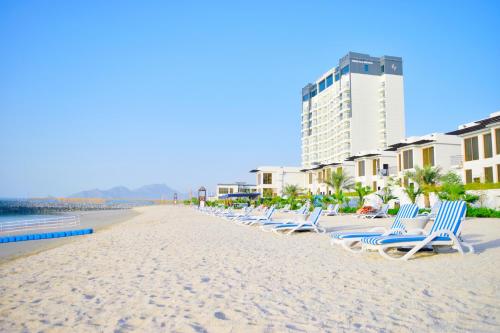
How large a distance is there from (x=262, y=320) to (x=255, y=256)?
151 inches

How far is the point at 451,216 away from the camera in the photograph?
7152 millimetres

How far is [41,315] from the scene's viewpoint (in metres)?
3.88

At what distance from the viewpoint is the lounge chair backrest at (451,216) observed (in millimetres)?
7020

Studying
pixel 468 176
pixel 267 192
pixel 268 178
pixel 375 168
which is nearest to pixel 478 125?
pixel 468 176

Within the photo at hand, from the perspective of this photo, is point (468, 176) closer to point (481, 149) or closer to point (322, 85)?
point (481, 149)

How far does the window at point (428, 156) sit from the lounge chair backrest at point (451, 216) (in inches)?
911

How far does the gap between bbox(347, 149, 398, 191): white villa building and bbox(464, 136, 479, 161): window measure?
8185 mm

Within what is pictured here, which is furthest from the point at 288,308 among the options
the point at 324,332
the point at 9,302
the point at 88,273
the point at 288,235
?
the point at 288,235

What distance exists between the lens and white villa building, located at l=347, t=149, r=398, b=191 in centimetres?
3441

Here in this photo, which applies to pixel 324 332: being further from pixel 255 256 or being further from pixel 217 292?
pixel 255 256

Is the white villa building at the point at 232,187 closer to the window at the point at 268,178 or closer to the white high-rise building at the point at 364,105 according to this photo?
the window at the point at 268,178

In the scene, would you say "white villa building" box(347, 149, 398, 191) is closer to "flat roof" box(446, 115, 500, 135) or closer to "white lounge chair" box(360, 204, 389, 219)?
"flat roof" box(446, 115, 500, 135)

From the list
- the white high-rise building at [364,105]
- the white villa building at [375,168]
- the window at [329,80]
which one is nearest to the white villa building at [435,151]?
the white villa building at [375,168]

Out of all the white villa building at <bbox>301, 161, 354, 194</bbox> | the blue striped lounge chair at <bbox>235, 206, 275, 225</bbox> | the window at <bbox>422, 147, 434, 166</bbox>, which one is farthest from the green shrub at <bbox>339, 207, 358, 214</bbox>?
the white villa building at <bbox>301, 161, 354, 194</bbox>
